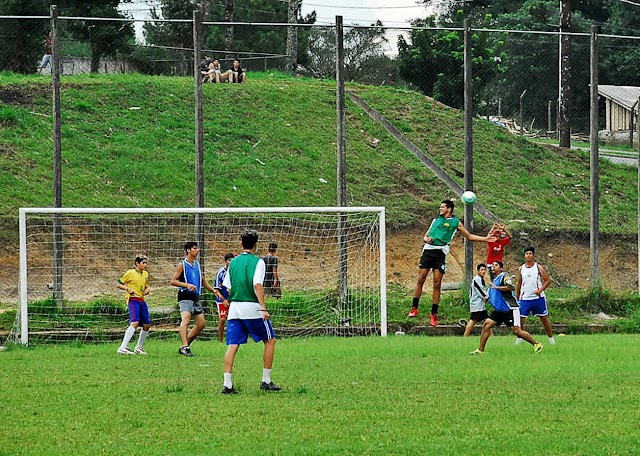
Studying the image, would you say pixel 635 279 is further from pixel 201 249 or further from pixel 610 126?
pixel 610 126

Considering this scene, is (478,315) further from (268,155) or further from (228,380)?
(268,155)

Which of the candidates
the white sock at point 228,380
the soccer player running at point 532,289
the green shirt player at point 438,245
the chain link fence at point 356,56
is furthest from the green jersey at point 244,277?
the chain link fence at point 356,56

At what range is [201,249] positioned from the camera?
2433cm

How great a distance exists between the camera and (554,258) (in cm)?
3275

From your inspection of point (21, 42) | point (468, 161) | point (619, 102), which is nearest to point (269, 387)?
point (468, 161)

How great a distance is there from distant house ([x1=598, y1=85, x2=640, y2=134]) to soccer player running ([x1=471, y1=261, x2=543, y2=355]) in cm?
4066

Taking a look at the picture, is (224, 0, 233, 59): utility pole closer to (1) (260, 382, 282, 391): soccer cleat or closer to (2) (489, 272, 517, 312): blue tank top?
(2) (489, 272, 517, 312): blue tank top

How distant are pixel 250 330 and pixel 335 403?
1.66 m

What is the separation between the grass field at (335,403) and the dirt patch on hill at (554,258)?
11.4m

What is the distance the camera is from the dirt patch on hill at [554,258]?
3033 centimetres

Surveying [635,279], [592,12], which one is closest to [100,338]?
[635,279]

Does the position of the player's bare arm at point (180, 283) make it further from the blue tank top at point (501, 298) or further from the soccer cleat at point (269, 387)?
the soccer cleat at point (269, 387)

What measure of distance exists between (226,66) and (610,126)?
30.2 metres

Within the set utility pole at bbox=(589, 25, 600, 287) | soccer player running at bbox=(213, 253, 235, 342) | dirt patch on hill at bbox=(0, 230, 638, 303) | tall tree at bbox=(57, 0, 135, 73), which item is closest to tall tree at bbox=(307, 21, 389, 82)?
tall tree at bbox=(57, 0, 135, 73)
